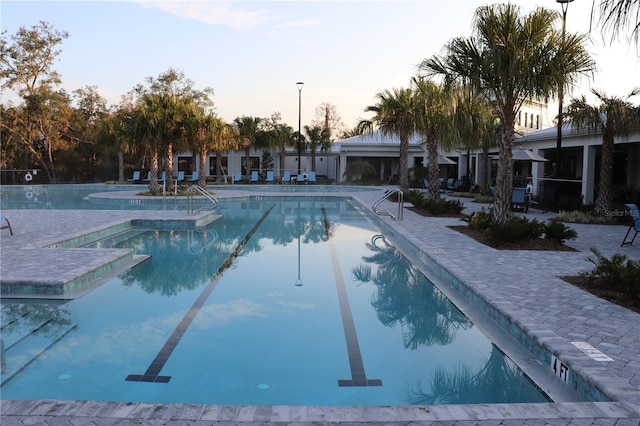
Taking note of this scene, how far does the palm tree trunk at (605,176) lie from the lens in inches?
561

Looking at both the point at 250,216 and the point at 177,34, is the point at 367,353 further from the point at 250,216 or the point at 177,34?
the point at 177,34

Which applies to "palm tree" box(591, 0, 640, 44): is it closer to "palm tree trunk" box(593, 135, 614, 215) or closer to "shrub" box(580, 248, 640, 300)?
"shrub" box(580, 248, 640, 300)

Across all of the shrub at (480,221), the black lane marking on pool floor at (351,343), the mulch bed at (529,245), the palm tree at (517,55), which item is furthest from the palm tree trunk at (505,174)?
the black lane marking on pool floor at (351,343)

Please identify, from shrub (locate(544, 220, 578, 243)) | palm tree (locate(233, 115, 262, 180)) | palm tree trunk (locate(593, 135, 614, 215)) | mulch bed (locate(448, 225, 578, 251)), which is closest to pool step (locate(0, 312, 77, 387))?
mulch bed (locate(448, 225, 578, 251))

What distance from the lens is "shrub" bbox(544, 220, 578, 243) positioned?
998 centimetres

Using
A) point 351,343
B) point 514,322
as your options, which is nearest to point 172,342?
point 351,343

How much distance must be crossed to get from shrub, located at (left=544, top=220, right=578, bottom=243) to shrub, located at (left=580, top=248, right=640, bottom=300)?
2828 mm

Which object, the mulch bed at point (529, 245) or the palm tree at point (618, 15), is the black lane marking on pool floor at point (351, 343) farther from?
the palm tree at point (618, 15)

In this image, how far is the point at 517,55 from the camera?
10094mm

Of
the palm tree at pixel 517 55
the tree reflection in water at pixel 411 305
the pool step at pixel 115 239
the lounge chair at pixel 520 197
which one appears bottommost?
the tree reflection in water at pixel 411 305

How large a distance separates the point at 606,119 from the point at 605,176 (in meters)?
1.57

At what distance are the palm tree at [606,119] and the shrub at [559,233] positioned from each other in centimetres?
536

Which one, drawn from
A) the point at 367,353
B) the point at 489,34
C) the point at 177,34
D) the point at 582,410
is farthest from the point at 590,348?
the point at 177,34

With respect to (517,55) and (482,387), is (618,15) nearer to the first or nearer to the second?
(482,387)
